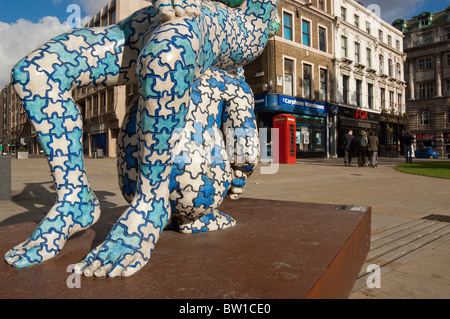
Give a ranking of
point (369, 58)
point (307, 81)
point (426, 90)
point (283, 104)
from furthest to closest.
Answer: point (426, 90), point (369, 58), point (307, 81), point (283, 104)

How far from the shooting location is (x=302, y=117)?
61.0 feet

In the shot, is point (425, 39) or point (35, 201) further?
point (425, 39)

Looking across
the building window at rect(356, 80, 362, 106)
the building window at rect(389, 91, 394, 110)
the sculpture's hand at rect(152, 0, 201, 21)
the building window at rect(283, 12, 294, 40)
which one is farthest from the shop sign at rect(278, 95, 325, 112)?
the sculpture's hand at rect(152, 0, 201, 21)

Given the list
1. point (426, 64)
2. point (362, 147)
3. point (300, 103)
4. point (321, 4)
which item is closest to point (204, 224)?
point (362, 147)

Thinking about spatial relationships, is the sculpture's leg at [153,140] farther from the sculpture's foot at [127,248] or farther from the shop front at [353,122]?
the shop front at [353,122]

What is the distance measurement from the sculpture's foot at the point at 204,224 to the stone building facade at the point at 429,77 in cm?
3873

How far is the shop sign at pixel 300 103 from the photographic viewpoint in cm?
1720

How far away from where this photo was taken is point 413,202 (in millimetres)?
4500

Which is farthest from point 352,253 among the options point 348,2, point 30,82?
point 348,2

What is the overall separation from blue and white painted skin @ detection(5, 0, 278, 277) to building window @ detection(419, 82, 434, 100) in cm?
4113

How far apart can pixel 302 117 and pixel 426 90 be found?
2554 cm

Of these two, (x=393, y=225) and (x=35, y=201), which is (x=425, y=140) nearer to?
(x=393, y=225)

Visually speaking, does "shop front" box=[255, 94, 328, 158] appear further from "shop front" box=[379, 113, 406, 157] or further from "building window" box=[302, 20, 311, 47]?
"shop front" box=[379, 113, 406, 157]

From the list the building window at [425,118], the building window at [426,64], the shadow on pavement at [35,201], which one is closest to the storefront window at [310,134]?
the shadow on pavement at [35,201]
